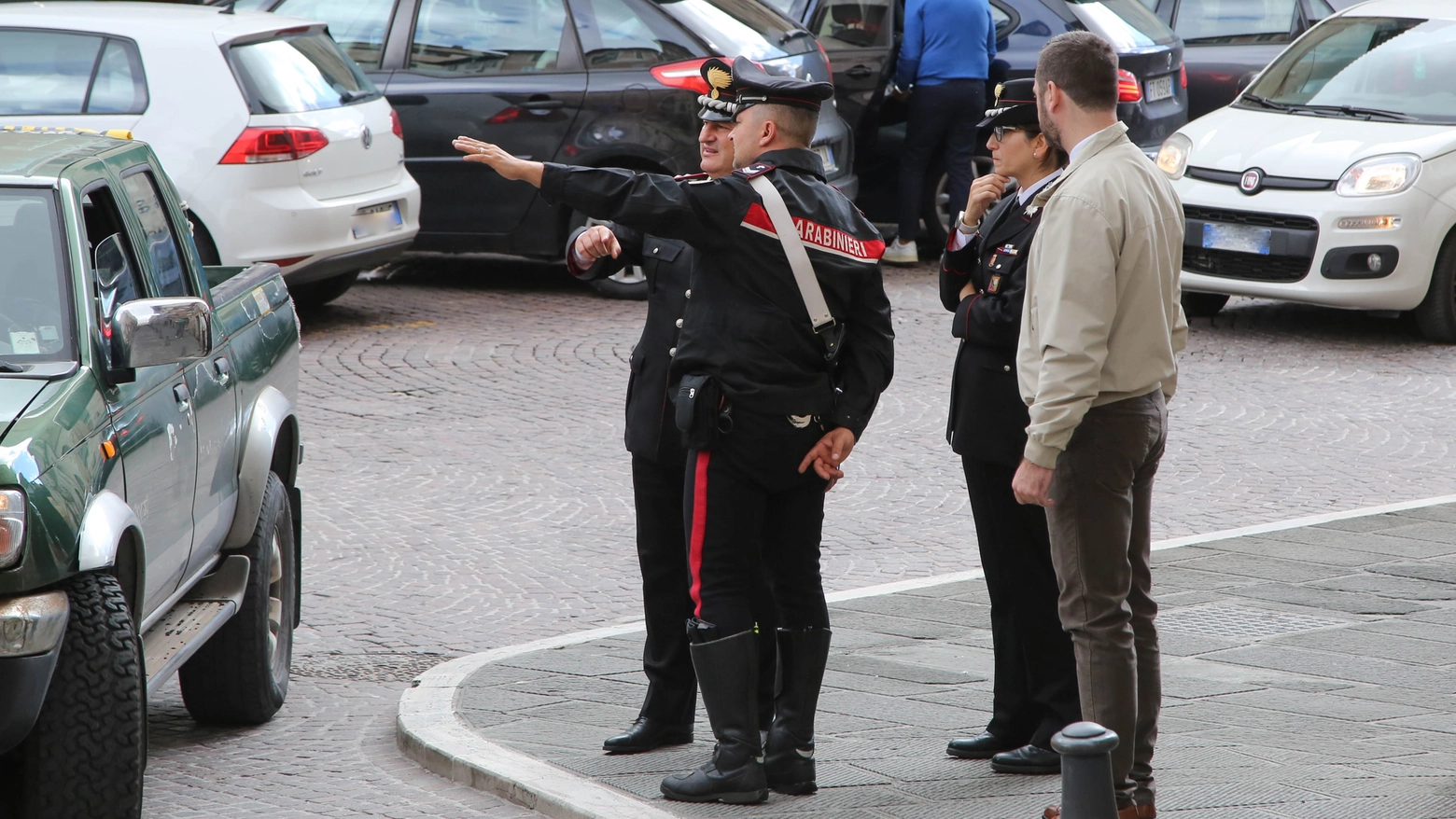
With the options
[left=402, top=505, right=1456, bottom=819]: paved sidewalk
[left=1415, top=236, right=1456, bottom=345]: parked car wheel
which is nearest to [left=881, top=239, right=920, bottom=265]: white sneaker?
[left=1415, top=236, right=1456, bottom=345]: parked car wheel

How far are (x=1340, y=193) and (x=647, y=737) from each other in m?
7.52

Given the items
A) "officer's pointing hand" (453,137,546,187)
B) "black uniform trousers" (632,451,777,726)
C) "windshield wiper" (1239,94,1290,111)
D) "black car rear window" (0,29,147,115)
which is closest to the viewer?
"officer's pointing hand" (453,137,546,187)

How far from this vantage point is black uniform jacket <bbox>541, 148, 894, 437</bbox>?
430 cm

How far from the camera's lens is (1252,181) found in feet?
37.4

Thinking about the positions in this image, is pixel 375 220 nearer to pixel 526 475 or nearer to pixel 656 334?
pixel 526 475

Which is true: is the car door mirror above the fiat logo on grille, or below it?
above

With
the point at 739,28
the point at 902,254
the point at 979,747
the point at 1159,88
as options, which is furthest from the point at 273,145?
the point at 1159,88

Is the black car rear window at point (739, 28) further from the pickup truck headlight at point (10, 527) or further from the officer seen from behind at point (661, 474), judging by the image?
the pickup truck headlight at point (10, 527)

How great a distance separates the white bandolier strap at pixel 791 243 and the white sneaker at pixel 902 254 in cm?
920

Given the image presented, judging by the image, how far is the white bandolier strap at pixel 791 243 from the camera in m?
4.41

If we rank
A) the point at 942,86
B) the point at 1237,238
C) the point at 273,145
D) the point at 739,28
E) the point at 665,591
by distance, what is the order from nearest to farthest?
the point at 665,591 → the point at 273,145 → the point at 1237,238 → the point at 739,28 → the point at 942,86

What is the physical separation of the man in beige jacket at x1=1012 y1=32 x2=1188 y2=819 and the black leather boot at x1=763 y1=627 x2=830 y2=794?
2.14ft

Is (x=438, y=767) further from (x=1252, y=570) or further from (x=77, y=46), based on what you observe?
(x=77, y=46)

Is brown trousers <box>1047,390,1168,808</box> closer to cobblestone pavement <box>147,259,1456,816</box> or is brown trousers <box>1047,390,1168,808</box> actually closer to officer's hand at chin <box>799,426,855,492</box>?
officer's hand at chin <box>799,426,855,492</box>
